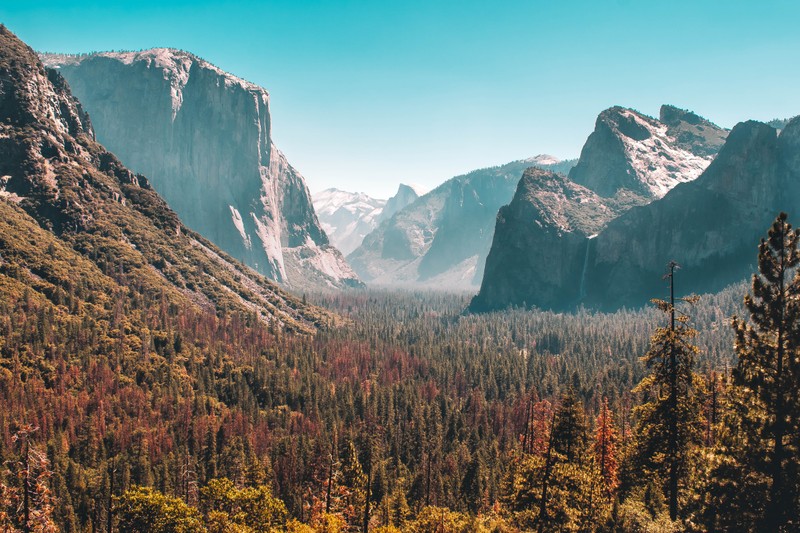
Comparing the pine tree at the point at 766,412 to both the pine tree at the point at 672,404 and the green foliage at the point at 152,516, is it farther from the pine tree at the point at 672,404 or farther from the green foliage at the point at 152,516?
the green foliage at the point at 152,516

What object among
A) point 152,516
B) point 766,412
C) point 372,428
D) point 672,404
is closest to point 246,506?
point 152,516

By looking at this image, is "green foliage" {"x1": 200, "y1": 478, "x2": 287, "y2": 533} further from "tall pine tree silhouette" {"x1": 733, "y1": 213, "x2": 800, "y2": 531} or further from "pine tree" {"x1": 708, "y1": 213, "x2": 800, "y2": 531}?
"tall pine tree silhouette" {"x1": 733, "y1": 213, "x2": 800, "y2": 531}

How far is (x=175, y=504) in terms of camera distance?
43.7 m

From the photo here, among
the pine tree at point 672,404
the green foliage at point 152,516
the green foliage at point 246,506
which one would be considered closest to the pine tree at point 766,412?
the pine tree at point 672,404

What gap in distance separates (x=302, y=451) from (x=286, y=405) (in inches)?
1599

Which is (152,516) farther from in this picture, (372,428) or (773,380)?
(372,428)

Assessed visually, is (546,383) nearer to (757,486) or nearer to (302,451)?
(302,451)

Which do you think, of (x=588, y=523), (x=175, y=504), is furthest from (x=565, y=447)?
(x=175, y=504)

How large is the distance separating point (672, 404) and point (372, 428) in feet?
284

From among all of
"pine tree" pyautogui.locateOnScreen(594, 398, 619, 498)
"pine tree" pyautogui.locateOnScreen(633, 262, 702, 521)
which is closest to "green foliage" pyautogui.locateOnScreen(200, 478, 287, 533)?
"pine tree" pyautogui.locateOnScreen(633, 262, 702, 521)

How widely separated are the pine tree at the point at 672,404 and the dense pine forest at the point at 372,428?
150mm

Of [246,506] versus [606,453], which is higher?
[246,506]

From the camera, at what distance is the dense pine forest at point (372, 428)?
28.7 m

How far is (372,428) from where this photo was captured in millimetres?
115188
